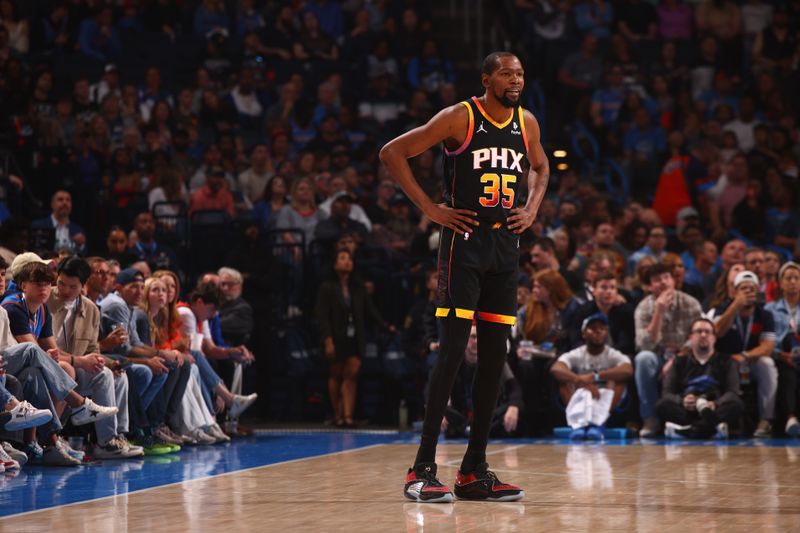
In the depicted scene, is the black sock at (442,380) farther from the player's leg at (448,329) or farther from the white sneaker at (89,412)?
the white sneaker at (89,412)

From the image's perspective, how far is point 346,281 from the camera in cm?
1210

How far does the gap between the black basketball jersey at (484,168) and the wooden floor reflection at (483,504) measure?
1.45 m

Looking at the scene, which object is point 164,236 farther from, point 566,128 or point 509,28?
point 509,28

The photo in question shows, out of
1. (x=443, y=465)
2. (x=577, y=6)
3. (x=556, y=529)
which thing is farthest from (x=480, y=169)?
(x=577, y=6)

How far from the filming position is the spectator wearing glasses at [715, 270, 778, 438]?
10797 mm

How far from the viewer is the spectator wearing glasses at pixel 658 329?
11.0 meters

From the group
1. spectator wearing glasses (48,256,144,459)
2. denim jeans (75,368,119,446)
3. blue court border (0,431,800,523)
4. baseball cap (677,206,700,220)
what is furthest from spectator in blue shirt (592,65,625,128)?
denim jeans (75,368,119,446)

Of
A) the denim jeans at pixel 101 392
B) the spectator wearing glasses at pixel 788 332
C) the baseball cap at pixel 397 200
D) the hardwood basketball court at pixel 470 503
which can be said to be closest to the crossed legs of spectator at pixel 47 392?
the denim jeans at pixel 101 392

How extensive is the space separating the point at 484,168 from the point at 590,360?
17.0ft

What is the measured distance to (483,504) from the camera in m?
5.97

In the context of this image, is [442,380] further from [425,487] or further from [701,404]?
[701,404]

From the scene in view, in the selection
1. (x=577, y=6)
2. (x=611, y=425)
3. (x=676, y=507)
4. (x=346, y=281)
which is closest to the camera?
(x=676, y=507)

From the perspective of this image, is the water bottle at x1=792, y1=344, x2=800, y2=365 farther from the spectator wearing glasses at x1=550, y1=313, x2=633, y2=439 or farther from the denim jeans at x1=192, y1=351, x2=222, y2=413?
the denim jeans at x1=192, y1=351, x2=222, y2=413

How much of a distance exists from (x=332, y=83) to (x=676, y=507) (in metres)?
11.0
